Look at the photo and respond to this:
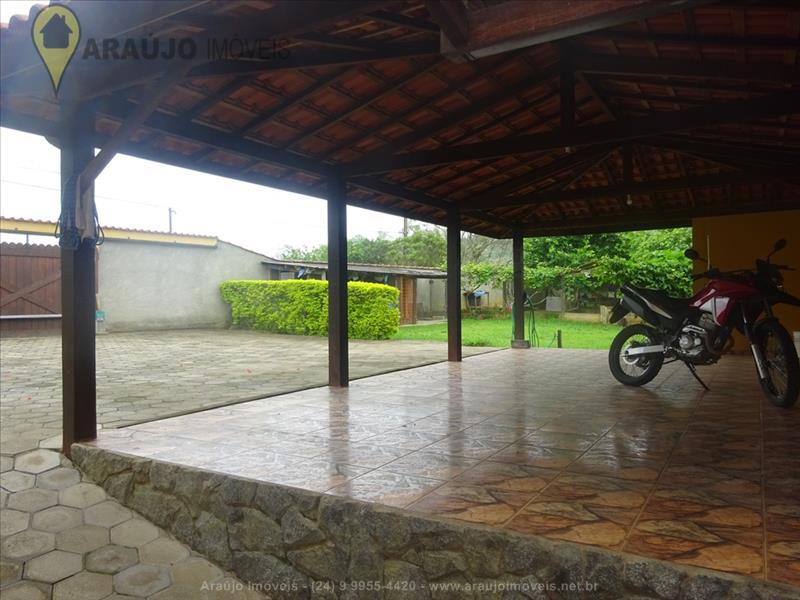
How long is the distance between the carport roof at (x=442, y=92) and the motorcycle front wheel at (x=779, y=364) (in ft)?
5.01

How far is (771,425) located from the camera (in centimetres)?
336

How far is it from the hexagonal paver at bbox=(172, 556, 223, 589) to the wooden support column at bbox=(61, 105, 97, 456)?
1168 millimetres

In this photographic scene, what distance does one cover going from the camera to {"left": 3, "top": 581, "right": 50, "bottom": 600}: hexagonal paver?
2375 millimetres

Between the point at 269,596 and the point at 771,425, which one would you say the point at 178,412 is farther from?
the point at 771,425

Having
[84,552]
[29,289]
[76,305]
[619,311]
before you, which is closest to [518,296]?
[619,311]

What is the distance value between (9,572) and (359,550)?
5.48ft

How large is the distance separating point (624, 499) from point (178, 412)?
10.6 ft

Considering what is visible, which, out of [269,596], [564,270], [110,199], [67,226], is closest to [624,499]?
[269,596]

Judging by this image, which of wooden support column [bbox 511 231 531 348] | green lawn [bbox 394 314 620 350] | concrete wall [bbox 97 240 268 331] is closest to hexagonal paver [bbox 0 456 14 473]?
wooden support column [bbox 511 231 531 348]

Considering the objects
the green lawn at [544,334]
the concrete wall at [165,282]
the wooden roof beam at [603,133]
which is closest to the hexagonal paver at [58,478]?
the wooden roof beam at [603,133]

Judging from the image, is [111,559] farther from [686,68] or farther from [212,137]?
[686,68]

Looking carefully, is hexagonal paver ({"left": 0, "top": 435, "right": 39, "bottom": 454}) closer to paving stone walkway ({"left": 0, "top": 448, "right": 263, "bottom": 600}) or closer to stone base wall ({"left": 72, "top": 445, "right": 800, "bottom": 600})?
paving stone walkway ({"left": 0, "top": 448, "right": 263, "bottom": 600})

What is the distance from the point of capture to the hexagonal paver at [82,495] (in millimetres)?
2951

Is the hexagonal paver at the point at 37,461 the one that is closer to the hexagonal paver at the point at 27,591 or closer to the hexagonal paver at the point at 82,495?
the hexagonal paver at the point at 82,495
